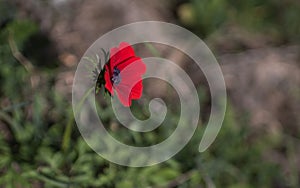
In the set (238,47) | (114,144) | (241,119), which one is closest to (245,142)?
(241,119)

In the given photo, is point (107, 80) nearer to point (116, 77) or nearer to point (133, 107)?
point (116, 77)

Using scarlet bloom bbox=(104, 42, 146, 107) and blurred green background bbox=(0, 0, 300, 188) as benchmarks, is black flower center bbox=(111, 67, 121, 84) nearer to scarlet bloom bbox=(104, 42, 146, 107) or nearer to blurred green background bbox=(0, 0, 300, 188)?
scarlet bloom bbox=(104, 42, 146, 107)

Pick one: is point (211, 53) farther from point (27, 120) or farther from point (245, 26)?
point (27, 120)

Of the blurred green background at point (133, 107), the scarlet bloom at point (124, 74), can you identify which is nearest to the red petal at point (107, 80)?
the scarlet bloom at point (124, 74)

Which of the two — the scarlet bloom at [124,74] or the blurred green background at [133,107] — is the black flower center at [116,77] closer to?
the scarlet bloom at [124,74]

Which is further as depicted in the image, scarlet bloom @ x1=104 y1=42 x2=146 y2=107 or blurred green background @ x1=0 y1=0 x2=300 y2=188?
blurred green background @ x1=0 y1=0 x2=300 y2=188

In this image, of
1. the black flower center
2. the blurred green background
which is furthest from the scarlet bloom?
the blurred green background
